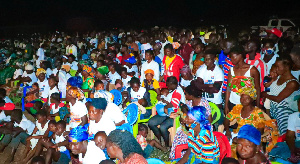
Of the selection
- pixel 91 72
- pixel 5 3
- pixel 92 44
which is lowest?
pixel 91 72

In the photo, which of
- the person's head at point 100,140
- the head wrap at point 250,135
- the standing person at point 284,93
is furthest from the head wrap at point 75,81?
the head wrap at point 250,135

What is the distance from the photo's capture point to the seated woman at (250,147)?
9.91 feet

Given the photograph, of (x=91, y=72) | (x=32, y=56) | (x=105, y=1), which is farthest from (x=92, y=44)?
(x=105, y=1)

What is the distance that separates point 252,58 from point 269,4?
2354 centimetres

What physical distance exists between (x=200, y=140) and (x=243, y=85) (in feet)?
4.76

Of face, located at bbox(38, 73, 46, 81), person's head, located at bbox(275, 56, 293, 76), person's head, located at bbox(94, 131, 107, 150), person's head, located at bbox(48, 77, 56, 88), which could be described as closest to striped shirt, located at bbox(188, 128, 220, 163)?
person's head, located at bbox(94, 131, 107, 150)

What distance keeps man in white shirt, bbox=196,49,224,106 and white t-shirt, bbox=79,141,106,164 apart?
6.98ft

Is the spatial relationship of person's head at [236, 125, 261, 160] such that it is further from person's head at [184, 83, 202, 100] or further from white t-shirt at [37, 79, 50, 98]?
white t-shirt at [37, 79, 50, 98]

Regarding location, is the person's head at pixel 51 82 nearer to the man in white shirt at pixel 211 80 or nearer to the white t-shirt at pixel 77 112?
the white t-shirt at pixel 77 112

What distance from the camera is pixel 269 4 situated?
1030 inches

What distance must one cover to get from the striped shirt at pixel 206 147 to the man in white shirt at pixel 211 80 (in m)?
1.57

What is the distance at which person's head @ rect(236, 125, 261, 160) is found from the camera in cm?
302

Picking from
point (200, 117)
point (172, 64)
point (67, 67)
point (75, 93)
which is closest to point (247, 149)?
point (200, 117)

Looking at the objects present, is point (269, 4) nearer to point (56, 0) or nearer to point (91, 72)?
point (56, 0)
